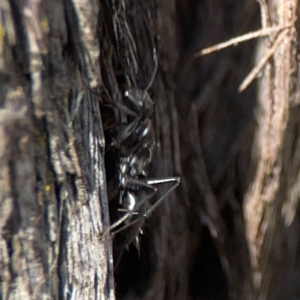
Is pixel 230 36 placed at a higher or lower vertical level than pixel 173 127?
higher

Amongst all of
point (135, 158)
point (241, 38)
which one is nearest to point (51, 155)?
point (135, 158)

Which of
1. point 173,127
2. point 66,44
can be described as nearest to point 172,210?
point 173,127

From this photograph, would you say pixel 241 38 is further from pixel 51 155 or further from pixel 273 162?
pixel 51 155

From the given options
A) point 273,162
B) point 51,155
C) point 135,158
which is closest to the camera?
point 51,155

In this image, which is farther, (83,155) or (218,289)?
(218,289)

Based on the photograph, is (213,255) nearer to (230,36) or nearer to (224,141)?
(224,141)

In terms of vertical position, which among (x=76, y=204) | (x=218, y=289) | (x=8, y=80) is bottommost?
(x=218, y=289)
